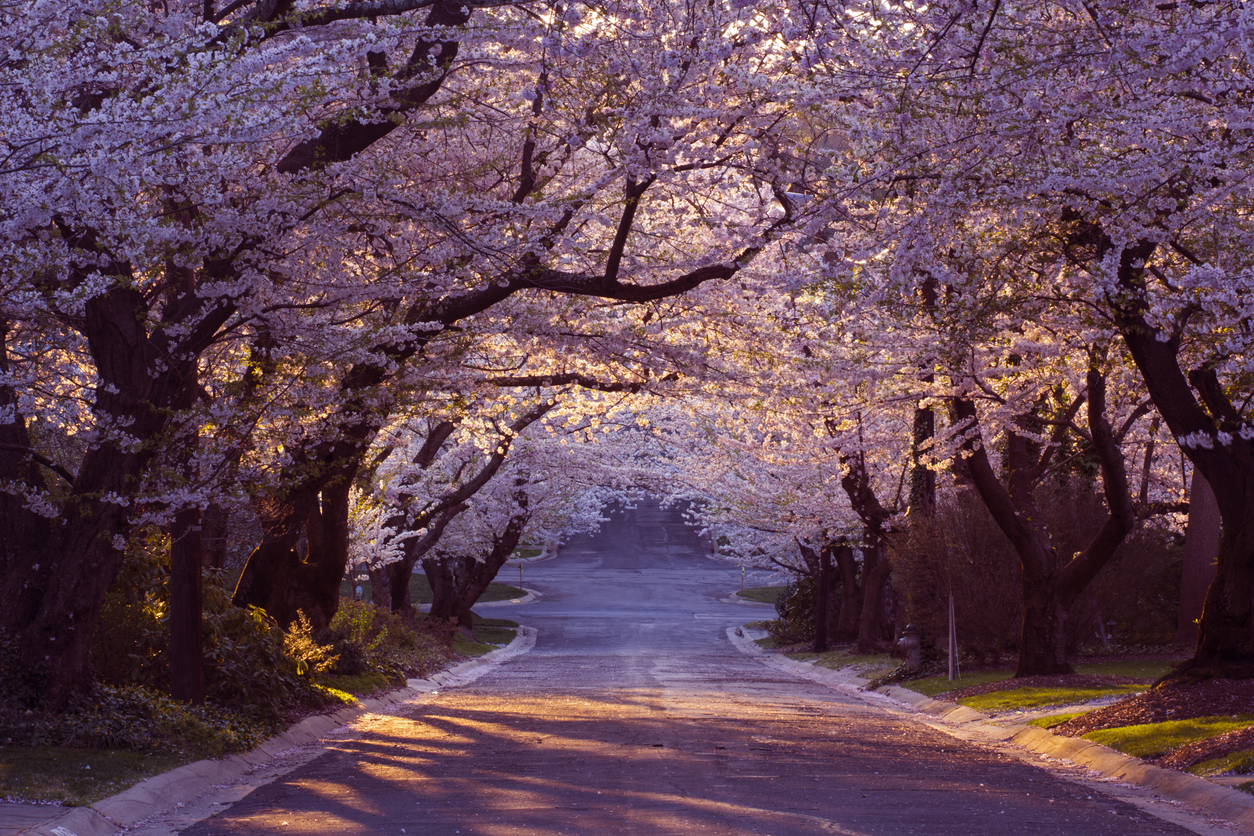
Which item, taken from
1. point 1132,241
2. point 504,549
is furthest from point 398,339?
point 504,549

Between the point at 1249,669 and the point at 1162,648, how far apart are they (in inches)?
562

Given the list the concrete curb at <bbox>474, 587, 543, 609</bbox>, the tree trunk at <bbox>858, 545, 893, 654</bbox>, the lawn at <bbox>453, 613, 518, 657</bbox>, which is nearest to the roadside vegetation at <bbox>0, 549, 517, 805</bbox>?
the lawn at <bbox>453, 613, 518, 657</bbox>

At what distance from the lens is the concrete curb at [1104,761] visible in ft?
30.1

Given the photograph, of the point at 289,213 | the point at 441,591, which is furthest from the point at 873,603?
the point at 289,213

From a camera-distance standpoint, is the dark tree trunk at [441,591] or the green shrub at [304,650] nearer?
the green shrub at [304,650]

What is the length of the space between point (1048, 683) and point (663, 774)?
10.2 m

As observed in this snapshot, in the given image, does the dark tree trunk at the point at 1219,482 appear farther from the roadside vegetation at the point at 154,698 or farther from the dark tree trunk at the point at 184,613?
the roadside vegetation at the point at 154,698

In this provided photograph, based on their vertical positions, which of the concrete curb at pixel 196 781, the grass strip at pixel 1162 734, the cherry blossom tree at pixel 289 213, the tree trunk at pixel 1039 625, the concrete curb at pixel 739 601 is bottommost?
the concrete curb at pixel 196 781

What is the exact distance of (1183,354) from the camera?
14.9 metres

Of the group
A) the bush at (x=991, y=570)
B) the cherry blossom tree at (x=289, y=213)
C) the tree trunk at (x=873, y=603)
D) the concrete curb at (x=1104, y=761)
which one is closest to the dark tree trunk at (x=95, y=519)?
the cherry blossom tree at (x=289, y=213)

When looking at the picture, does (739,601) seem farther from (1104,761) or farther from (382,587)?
(1104,761)

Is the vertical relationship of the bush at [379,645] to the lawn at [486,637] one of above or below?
above

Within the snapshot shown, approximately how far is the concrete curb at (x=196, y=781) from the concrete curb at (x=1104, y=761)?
320 inches

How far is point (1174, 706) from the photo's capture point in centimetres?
1320
